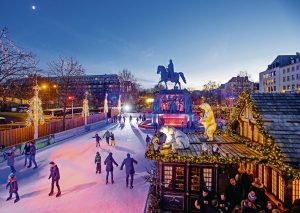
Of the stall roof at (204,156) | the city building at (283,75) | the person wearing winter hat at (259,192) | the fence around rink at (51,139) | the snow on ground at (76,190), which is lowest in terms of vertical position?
the snow on ground at (76,190)

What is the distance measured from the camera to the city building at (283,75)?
216 feet

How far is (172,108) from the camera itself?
41.6 m

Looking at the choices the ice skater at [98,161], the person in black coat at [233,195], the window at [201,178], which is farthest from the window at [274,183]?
the ice skater at [98,161]

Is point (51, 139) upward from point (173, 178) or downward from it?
downward

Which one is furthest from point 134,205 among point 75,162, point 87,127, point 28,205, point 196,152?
point 87,127

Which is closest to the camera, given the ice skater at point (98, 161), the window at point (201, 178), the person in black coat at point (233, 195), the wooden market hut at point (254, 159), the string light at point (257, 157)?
the string light at point (257, 157)

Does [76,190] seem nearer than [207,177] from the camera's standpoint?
No

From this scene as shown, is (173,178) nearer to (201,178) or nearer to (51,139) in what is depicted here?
(201,178)

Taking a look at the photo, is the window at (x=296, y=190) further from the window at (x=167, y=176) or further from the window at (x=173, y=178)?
the window at (x=167, y=176)

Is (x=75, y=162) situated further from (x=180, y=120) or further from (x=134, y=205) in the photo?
(x=180, y=120)

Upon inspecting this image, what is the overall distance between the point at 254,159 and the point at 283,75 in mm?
71204

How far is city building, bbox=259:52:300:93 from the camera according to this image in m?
65.9

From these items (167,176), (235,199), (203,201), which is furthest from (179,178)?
(235,199)

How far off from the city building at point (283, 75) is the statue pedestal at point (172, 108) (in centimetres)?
3274
